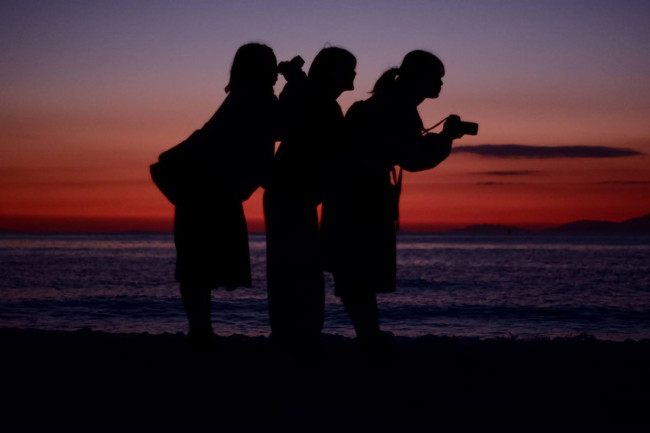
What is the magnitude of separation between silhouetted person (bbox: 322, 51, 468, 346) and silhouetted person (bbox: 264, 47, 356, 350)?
0.50ft

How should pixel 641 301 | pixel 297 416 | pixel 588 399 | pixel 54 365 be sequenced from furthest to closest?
pixel 641 301, pixel 54 365, pixel 588 399, pixel 297 416

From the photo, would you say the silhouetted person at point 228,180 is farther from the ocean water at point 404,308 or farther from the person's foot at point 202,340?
the ocean water at point 404,308

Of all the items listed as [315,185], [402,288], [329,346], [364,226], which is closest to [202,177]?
[315,185]

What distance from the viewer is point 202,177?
12.7 feet

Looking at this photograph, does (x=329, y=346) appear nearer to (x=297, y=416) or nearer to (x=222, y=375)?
(x=222, y=375)

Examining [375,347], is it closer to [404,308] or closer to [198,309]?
[198,309]

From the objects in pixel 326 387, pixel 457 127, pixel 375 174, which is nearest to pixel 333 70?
Answer: pixel 375 174

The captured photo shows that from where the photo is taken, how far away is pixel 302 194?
12.6 ft

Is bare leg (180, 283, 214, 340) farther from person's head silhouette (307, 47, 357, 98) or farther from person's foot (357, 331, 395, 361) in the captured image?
person's head silhouette (307, 47, 357, 98)

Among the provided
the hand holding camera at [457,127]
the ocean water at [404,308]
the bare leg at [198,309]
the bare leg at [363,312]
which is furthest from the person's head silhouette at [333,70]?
the ocean water at [404,308]

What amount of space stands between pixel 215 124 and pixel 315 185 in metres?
0.69

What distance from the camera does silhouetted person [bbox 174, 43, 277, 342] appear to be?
384cm

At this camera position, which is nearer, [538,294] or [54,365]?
[54,365]

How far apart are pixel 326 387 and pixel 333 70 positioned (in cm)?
181
